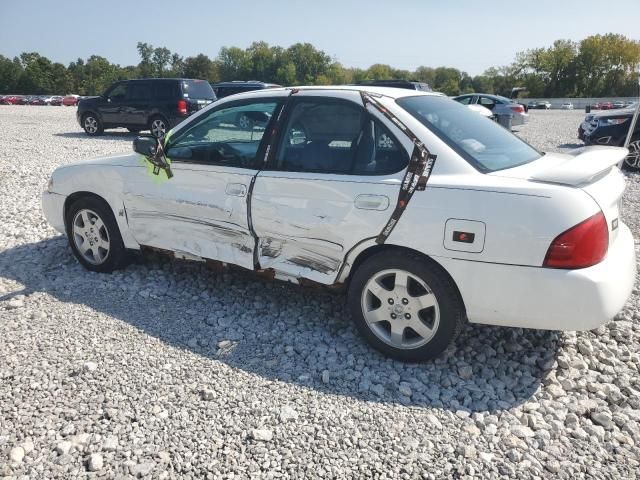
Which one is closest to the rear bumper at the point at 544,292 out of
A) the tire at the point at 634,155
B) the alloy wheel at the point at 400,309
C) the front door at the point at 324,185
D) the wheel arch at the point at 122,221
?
Answer: the alloy wheel at the point at 400,309

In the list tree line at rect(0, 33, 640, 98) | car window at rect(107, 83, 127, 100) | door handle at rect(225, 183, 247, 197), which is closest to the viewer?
door handle at rect(225, 183, 247, 197)

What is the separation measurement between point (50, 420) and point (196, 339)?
1.03 m

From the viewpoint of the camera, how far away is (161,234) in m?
4.10

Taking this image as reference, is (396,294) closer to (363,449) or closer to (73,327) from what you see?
(363,449)

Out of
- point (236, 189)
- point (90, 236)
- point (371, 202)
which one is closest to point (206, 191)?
point (236, 189)

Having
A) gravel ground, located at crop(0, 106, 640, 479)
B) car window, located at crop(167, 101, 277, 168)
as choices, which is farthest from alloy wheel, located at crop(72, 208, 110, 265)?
car window, located at crop(167, 101, 277, 168)

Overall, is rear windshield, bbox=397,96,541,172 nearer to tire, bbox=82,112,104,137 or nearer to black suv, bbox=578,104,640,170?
black suv, bbox=578,104,640,170

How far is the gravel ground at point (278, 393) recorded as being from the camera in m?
2.39

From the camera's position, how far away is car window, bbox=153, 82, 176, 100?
1517 centimetres

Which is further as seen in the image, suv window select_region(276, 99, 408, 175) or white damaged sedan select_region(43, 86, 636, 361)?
suv window select_region(276, 99, 408, 175)

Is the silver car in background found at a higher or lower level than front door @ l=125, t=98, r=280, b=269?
lower

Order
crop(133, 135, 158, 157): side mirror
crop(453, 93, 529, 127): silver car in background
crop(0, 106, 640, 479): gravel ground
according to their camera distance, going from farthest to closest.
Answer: crop(453, 93, 529, 127): silver car in background < crop(133, 135, 158, 157): side mirror < crop(0, 106, 640, 479): gravel ground

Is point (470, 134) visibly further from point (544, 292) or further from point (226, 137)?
point (226, 137)

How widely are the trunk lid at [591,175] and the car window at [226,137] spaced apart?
1700mm
